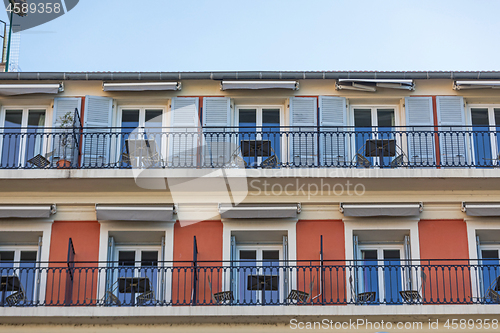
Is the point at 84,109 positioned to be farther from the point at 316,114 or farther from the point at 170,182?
the point at 316,114

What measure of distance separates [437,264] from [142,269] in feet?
19.8

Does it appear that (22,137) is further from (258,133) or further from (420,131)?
(420,131)

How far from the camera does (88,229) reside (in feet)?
50.6

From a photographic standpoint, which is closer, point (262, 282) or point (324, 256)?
point (262, 282)

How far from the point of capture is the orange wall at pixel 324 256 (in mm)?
14805

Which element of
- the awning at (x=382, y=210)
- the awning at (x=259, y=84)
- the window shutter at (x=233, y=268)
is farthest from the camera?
the awning at (x=259, y=84)

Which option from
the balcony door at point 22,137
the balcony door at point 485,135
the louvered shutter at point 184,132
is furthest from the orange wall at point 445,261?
the balcony door at point 22,137

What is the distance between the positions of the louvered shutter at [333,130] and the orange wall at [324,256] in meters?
1.42

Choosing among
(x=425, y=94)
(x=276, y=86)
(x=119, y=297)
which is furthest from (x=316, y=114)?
(x=119, y=297)

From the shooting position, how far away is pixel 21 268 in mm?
14570

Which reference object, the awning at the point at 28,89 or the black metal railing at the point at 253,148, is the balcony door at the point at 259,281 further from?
the awning at the point at 28,89

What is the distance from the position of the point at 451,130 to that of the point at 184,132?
580cm

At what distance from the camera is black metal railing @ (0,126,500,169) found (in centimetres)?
1578

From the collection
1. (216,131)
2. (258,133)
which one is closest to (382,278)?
(258,133)
